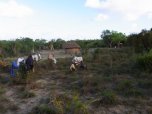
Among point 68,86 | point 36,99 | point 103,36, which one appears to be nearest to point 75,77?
point 68,86

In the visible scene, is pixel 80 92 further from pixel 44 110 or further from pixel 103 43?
pixel 103 43

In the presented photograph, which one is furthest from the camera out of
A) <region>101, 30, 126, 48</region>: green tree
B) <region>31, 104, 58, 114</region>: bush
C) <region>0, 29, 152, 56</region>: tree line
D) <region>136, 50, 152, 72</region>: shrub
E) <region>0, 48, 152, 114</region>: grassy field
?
<region>101, 30, 126, 48</region>: green tree

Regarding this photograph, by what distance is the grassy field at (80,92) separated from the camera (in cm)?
931

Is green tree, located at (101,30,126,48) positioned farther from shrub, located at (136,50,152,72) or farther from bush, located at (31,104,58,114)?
bush, located at (31,104,58,114)

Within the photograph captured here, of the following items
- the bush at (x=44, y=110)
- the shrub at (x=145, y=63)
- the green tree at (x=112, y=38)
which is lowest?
the bush at (x=44, y=110)

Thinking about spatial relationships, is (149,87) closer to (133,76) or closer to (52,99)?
(133,76)

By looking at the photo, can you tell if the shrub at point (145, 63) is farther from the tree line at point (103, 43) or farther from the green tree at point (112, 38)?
the green tree at point (112, 38)

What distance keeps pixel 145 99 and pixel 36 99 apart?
3289 millimetres

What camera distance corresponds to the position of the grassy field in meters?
9.31

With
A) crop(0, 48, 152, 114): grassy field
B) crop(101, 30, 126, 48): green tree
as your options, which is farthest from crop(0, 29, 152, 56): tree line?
crop(0, 48, 152, 114): grassy field

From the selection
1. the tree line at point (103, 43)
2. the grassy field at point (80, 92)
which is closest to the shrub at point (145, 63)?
the grassy field at point (80, 92)

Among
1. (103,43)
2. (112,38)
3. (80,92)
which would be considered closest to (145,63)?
(80,92)

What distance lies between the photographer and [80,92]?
36.3ft

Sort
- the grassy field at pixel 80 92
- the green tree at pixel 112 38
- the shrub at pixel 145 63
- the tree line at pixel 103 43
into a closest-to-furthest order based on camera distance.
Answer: the grassy field at pixel 80 92, the shrub at pixel 145 63, the tree line at pixel 103 43, the green tree at pixel 112 38
